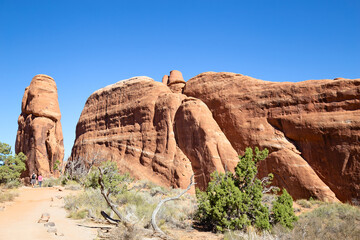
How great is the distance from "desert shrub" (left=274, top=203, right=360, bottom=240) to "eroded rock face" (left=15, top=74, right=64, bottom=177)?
95.3 ft

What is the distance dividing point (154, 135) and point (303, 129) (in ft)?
42.1

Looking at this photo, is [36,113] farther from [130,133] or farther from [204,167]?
[204,167]

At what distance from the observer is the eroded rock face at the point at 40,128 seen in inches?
1249

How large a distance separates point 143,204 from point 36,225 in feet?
16.6

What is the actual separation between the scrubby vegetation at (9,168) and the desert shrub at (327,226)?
21.4 m

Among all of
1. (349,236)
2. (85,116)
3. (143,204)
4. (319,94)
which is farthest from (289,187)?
(85,116)

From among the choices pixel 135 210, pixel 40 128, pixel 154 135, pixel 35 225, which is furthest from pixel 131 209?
pixel 40 128

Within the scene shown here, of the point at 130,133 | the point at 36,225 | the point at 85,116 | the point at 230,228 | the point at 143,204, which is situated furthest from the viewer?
the point at 85,116

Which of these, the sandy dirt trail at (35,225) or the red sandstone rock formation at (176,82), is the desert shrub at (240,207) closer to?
the sandy dirt trail at (35,225)

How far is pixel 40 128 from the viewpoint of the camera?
32.8 metres

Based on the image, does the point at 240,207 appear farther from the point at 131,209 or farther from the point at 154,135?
the point at 154,135

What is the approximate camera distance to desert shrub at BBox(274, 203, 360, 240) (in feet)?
30.6

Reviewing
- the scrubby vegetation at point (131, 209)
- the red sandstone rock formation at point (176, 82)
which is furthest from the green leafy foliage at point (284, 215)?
the red sandstone rock formation at point (176, 82)

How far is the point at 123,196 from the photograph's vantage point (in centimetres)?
1446
